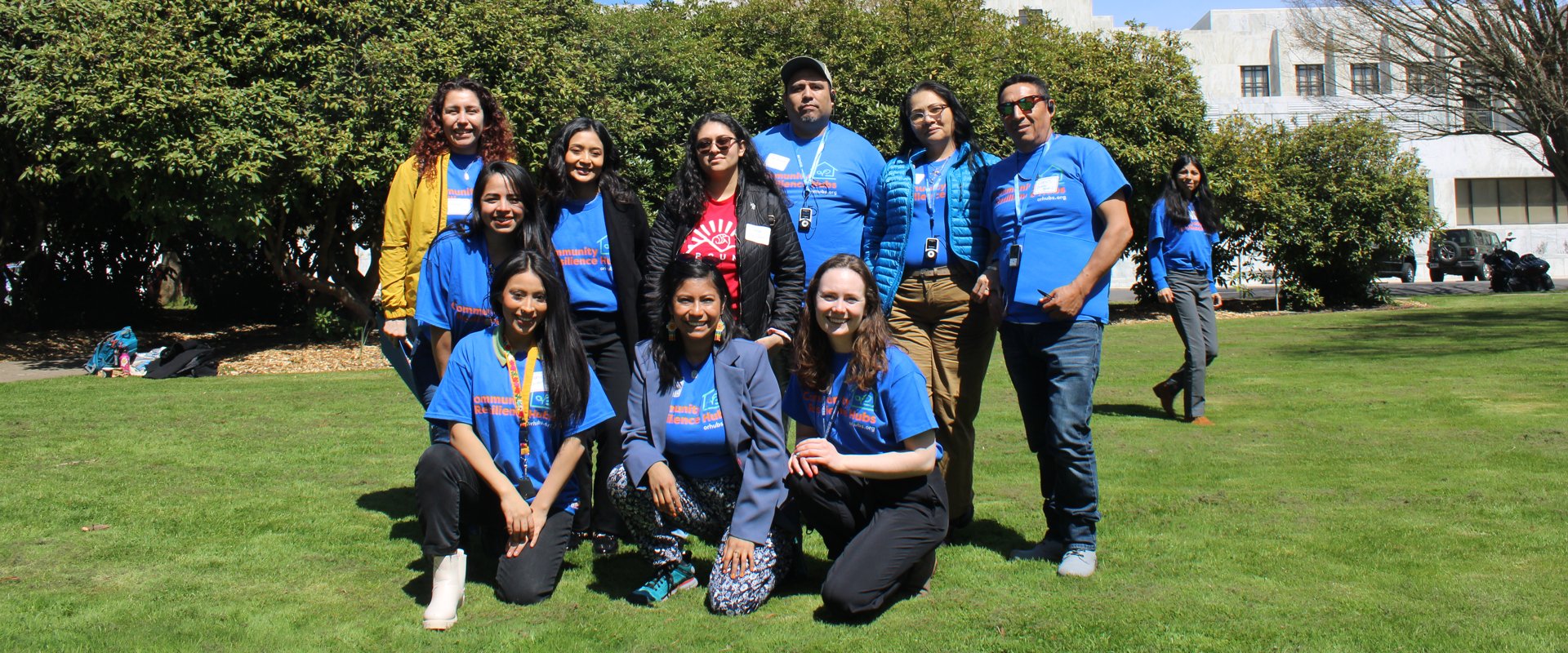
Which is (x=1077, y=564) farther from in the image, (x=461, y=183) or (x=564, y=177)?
(x=461, y=183)

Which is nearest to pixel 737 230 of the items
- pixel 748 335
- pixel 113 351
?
pixel 748 335

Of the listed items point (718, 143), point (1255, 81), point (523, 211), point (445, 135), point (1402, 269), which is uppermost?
point (1255, 81)

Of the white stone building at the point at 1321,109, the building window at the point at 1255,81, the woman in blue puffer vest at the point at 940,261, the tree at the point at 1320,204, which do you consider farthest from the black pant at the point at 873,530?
the building window at the point at 1255,81

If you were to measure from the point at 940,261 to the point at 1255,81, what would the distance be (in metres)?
42.4

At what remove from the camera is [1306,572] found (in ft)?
13.6

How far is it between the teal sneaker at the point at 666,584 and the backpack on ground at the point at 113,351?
10843 mm

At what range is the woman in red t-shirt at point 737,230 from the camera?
15.0ft

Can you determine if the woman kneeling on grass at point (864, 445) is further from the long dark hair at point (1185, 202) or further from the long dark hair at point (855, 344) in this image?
the long dark hair at point (1185, 202)

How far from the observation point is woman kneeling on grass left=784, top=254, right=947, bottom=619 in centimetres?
391

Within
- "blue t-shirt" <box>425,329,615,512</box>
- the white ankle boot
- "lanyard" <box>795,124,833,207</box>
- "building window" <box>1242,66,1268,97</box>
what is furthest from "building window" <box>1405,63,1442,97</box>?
the white ankle boot

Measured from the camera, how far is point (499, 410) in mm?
4148

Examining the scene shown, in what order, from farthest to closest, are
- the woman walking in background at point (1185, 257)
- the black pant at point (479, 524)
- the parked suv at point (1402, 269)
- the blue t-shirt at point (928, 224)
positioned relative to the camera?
1. the parked suv at point (1402, 269)
2. the woman walking in background at point (1185, 257)
3. the blue t-shirt at point (928, 224)
4. the black pant at point (479, 524)

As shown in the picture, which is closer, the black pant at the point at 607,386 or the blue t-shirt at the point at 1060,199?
the blue t-shirt at the point at 1060,199

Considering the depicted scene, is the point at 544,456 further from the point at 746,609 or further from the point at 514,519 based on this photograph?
the point at 746,609
